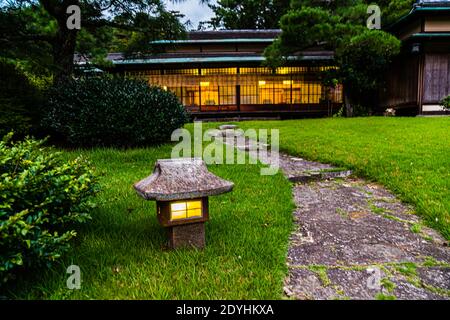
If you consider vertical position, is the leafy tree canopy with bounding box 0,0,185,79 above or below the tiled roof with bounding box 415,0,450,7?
below

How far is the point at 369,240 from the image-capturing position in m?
3.16

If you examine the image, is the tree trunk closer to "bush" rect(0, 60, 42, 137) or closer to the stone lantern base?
"bush" rect(0, 60, 42, 137)

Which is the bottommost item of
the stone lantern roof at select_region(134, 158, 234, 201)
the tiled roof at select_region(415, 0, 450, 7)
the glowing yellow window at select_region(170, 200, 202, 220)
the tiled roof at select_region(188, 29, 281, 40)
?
the glowing yellow window at select_region(170, 200, 202, 220)

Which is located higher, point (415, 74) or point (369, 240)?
point (415, 74)

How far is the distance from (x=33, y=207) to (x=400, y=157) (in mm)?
6310

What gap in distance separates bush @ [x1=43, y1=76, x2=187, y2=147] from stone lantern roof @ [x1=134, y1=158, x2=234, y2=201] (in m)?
5.11

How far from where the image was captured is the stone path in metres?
2.32

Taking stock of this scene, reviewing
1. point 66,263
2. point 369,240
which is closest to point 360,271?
point 369,240

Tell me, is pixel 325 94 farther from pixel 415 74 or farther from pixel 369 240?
pixel 369 240

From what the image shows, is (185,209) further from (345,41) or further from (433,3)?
(433,3)

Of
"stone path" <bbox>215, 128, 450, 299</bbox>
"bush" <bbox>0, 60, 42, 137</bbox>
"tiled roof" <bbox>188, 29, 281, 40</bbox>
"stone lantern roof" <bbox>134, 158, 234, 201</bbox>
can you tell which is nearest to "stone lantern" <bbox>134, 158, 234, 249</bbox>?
"stone lantern roof" <bbox>134, 158, 234, 201</bbox>
